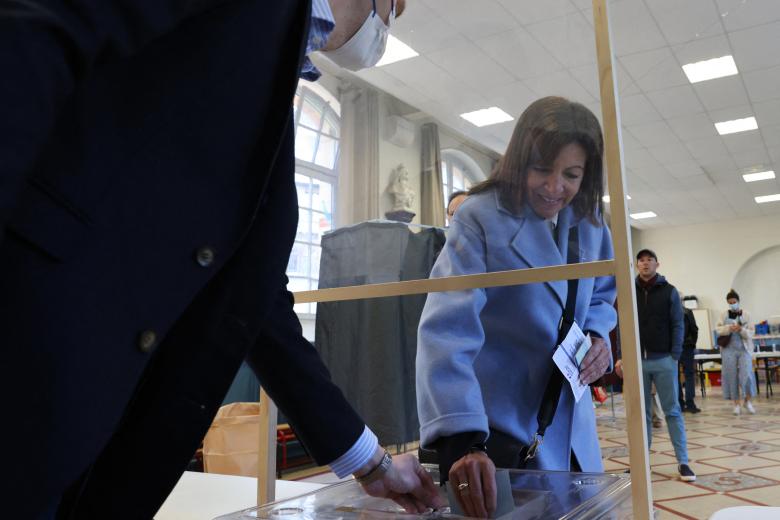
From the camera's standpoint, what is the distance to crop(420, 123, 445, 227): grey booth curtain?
3.48 feet

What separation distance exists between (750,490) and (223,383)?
3.36 meters

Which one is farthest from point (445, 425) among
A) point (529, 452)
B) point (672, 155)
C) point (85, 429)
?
point (672, 155)

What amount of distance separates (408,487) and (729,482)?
10.6ft

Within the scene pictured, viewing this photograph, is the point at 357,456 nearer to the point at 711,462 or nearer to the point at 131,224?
the point at 131,224

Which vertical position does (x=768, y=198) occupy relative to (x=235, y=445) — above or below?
above

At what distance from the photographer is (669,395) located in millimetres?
3707

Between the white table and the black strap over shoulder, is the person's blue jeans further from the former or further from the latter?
the black strap over shoulder

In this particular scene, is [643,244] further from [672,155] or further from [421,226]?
[421,226]

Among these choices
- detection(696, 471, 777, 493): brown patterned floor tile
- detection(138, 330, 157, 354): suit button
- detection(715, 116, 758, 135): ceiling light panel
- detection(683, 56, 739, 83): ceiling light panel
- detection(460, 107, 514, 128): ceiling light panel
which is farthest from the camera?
detection(715, 116, 758, 135): ceiling light panel

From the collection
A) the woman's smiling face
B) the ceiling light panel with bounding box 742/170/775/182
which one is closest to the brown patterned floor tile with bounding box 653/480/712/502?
the woman's smiling face

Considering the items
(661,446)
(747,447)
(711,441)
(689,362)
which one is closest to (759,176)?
(689,362)

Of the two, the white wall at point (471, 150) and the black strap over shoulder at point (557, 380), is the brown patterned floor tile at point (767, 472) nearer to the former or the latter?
the black strap over shoulder at point (557, 380)

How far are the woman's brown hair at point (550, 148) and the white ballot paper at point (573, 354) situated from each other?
0.17 meters

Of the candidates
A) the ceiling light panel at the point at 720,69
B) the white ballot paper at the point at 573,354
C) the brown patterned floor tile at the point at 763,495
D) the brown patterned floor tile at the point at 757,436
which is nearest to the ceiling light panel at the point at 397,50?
the white ballot paper at the point at 573,354
